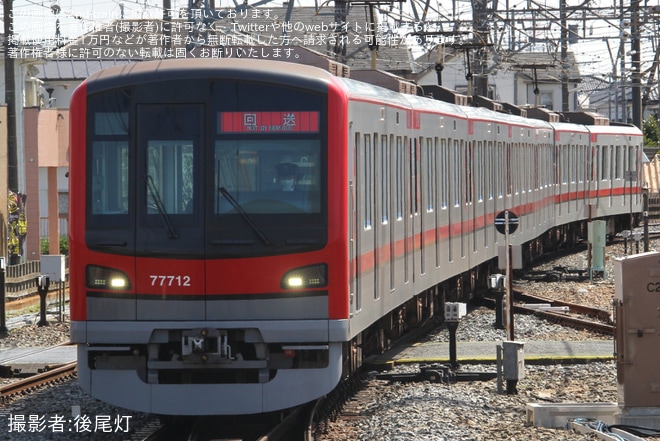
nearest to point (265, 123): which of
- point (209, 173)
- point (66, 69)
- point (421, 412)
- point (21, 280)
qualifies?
point (209, 173)

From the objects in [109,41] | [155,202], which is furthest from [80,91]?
[109,41]

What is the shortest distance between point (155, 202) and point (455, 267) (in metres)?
7.12

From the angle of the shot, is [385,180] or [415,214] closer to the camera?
[385,180]

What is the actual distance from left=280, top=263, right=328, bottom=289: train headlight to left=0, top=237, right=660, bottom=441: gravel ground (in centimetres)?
115

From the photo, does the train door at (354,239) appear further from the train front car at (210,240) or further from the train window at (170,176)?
the train window at (170,176)

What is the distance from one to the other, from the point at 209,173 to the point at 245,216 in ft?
1.19

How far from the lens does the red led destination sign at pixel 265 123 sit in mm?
8570

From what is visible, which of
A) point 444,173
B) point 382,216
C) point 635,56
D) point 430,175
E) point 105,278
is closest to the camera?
point 105,278

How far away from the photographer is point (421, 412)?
9633mm

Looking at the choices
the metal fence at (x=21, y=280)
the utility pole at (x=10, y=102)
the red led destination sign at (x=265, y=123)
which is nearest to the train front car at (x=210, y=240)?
the red led destination sign at (x=265, y=123)

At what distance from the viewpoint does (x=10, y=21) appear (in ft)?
74.7

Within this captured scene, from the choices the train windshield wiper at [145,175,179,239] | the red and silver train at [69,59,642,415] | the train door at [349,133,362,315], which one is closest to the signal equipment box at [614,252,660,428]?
the train door at [349,133,362,315]

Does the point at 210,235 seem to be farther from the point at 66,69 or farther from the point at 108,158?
the point at 66,69

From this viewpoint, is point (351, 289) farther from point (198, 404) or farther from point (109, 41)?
point (109, 41)
